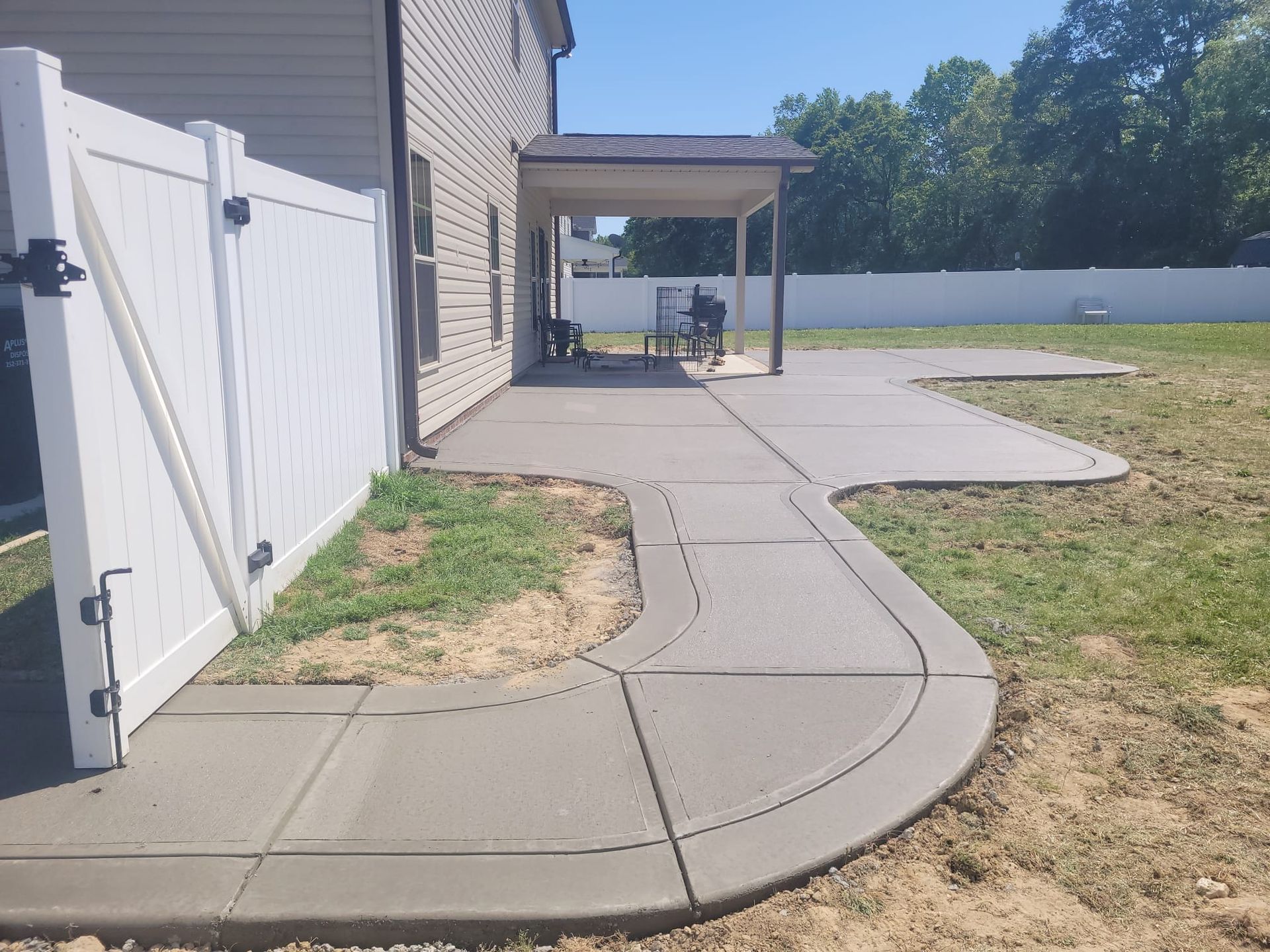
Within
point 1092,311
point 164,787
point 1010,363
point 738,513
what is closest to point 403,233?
point 738,513

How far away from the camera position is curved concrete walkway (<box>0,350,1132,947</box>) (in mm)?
2697

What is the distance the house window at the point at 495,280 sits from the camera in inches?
494

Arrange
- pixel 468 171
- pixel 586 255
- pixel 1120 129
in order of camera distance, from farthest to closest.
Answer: pixel 586 255 < pixel 1120 129 < pixel 468 171

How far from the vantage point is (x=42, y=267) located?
3033 millimetres

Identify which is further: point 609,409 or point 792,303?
point 792,303

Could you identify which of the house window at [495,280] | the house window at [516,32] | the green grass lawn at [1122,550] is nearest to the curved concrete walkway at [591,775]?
the green grass lawn at [1122,550]

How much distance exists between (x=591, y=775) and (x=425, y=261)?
20.9ft

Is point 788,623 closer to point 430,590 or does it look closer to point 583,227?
point 430,590

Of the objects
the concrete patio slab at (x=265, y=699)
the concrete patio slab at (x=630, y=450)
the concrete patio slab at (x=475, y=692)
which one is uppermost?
A: the concrete patio slab at (x=630, y=450)

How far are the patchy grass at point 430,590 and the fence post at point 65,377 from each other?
2.67ft

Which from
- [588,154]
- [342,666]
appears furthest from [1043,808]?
[588,154]

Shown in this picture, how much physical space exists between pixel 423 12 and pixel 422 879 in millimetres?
7804

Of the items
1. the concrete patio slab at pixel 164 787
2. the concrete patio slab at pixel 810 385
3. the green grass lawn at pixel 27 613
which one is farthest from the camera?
the concrete patio slab at pixel 810 385

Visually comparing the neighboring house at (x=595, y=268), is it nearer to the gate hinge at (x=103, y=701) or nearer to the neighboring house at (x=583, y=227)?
the neighboring house at (x=583, y=227)
